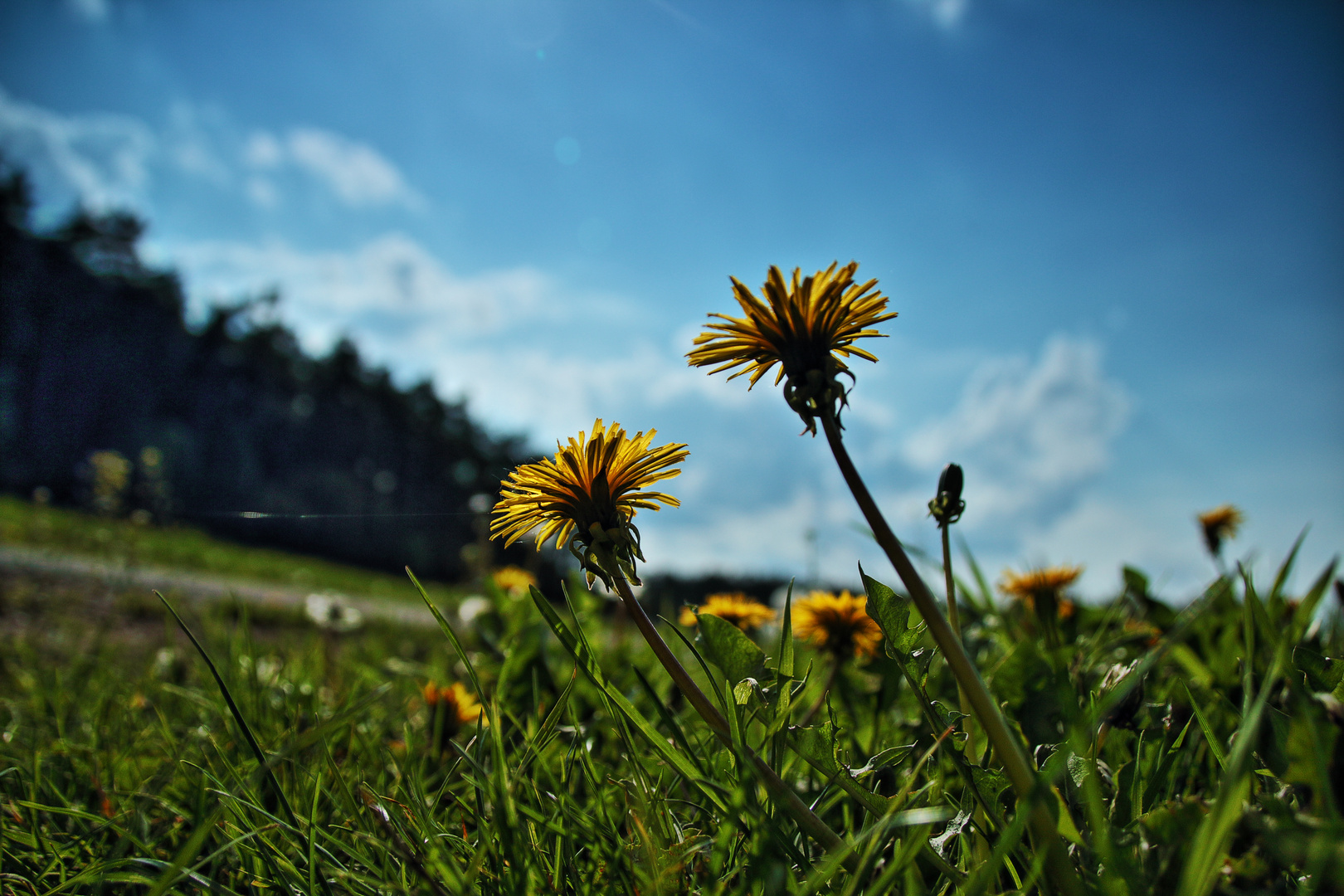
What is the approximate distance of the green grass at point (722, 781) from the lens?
0.60 m

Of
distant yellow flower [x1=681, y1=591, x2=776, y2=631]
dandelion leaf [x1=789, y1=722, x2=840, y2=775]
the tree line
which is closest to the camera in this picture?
dandelion leaf [x1=789, y1=722, x2=840, y2=775]

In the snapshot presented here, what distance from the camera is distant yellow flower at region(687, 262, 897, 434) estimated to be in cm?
75

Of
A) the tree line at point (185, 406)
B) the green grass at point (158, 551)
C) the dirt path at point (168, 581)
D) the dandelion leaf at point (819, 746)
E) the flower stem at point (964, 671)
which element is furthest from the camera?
the tree line at point (185, 406)

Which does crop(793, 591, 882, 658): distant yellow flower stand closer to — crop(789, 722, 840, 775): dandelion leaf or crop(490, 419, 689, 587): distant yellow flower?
crop(789, 722, 840, 775): dandelion leaf

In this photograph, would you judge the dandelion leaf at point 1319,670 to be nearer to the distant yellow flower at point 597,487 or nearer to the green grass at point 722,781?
the green grass at point 722,781

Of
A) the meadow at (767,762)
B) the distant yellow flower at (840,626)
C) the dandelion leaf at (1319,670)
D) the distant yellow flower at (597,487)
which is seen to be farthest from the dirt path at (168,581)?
the dandelion leaf at (1319,670)

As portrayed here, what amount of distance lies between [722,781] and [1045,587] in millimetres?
1167

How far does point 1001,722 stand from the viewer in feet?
2.13

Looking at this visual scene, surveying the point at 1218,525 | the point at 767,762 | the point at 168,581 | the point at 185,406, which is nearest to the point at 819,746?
the point at 767,762

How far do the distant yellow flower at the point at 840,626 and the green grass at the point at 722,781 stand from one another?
78 millimetres

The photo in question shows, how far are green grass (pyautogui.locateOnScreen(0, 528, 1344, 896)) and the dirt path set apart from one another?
262 centimetres

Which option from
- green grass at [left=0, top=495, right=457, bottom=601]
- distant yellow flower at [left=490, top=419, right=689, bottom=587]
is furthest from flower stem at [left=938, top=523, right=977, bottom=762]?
green grass at [left=0, top=495, right=457, bottom=601]

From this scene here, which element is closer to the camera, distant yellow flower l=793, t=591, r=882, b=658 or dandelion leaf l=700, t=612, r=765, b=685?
dandelion leaf l=700, t=612, r=765, b=685

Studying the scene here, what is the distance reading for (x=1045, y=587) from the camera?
1.66 m
